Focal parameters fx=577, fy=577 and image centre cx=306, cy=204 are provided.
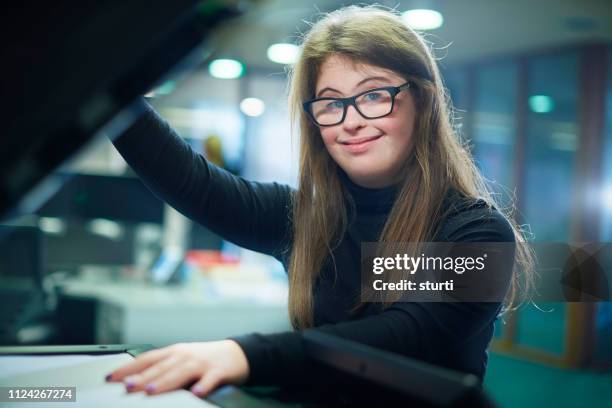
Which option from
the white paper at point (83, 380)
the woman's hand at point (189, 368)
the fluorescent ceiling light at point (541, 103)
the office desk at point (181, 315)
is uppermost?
the fluorescent ceiling light at point (541, 103)

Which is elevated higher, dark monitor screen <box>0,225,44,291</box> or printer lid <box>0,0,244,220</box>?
printer lid <box>0,0,244,220</box>

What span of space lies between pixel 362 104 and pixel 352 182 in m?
0.12

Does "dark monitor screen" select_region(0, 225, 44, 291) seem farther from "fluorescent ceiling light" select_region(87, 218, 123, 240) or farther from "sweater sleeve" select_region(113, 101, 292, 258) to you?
"sweater sleeve" select_region(113, 101, 292, 258)

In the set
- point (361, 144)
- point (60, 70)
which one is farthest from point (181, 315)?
point (60, 70)

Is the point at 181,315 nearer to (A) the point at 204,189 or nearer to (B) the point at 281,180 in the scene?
(B) the point at 281,180

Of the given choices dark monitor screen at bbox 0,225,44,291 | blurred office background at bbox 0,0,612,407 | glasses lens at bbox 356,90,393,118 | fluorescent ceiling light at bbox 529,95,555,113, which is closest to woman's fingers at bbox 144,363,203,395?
glasses lens at bbox 356,90,393,118

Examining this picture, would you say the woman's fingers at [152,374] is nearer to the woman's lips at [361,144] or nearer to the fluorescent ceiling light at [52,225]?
the woman's lips at [361,144]

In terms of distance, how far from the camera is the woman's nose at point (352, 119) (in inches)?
28.5

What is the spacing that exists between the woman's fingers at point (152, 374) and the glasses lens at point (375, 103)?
0.41 meters

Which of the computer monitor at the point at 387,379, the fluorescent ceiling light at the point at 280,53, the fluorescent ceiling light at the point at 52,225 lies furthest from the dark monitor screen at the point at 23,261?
the fluorescent ceiling light at the point at 280,53

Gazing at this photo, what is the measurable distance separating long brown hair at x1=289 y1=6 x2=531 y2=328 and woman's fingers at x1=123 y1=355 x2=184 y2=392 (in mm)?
305

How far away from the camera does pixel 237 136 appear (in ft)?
15.5

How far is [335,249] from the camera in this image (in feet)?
2.53

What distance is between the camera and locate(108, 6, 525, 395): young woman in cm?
68
